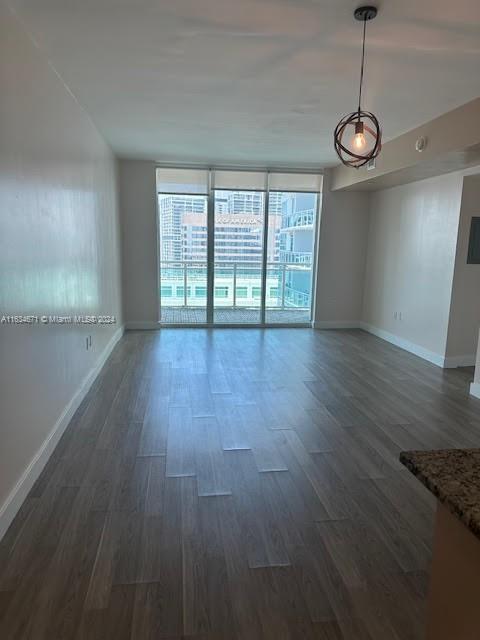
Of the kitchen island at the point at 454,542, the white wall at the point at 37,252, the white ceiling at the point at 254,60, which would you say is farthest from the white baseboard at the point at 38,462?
the white ceiling at the point at 254,60

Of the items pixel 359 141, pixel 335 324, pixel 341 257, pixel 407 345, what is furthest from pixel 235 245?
pixel 359 141

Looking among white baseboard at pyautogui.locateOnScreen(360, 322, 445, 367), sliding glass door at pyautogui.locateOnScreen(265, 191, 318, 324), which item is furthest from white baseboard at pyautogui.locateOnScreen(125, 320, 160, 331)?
white baseboard at pyautogui.locateOnScreen(360, 322, 445, 367)

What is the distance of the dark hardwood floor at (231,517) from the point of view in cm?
153

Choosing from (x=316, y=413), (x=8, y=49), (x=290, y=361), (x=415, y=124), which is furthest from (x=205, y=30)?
(x=290, y=361)

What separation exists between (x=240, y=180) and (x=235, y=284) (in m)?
1.62

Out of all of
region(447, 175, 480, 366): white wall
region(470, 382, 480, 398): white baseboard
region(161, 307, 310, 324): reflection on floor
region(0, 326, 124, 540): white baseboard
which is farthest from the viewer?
region(161, 307, 310, 324): reflection on floor

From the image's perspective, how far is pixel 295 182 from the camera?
646 centimetres

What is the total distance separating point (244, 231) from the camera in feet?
21.6

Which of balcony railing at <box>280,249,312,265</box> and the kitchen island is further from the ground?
balcony railing at <box>280,249,312,265</box>

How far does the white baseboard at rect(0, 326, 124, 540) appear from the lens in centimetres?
194

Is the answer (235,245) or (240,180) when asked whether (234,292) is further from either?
(240,180)

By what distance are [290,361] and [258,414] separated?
5.42 feet

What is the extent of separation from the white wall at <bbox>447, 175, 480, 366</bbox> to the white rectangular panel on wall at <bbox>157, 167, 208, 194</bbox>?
11.8 feet

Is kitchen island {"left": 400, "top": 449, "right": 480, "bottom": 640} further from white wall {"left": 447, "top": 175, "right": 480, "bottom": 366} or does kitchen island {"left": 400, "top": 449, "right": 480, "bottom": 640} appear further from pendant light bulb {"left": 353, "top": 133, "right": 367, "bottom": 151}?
white wall {"left": 447, "top": 175, "right": 480, "bottom": 366}
